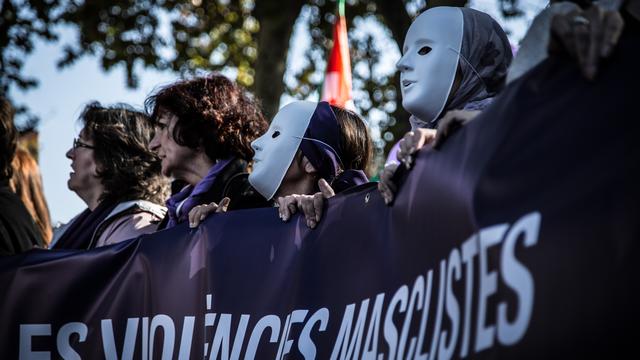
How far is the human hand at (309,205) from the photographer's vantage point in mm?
3430

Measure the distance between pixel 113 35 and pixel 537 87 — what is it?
1261 cm

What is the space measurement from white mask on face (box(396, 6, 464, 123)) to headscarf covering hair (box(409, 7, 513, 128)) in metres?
0.03

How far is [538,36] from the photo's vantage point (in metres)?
Answer: 2.37

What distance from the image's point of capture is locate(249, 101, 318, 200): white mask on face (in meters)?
4.09

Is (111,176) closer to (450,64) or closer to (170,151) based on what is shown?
(170,151)

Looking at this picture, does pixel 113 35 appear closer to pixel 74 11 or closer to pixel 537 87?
pixel 74 11

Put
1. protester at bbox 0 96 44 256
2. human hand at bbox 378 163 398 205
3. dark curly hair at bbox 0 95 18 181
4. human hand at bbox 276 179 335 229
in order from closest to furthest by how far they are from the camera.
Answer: human hand at bbox 378 163 398 205
human hand at bbox 276 179 335 229
protester at bbox 0 96 44 256
dark curly hair at bbox 0 95 18 181

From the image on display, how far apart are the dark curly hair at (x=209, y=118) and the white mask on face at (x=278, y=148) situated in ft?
1.94

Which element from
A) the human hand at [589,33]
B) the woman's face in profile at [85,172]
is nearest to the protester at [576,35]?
the human hand at [589,33]

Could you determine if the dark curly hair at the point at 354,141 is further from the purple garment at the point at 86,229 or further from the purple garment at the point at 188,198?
the purple garment at the point at 86,229

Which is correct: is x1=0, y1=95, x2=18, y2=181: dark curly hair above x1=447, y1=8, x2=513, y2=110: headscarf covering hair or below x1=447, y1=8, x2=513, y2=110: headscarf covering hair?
below

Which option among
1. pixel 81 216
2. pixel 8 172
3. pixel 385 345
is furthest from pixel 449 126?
pixel 8 172

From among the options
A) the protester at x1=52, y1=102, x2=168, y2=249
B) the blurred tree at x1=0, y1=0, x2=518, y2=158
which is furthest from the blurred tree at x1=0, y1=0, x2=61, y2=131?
the protester at x1=52, y1=102, x2=168, y2=249

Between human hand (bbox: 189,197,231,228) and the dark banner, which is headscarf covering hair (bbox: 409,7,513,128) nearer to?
the dark banner
